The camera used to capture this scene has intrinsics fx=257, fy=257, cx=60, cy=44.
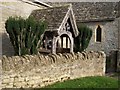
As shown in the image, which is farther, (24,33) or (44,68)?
(24,33)

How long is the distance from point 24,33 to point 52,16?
3.56m

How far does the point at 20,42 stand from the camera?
13.4 m

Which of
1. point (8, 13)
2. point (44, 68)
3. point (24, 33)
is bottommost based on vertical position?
point (44, 68)

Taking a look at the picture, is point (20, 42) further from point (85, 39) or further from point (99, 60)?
point (85, 39)

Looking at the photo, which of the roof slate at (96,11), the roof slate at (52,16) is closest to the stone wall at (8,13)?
the roof slate at (52,16)

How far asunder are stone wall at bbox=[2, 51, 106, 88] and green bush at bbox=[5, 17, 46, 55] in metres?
2.95

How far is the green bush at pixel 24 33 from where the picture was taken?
13.0 meters

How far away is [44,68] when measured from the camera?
9.85 m

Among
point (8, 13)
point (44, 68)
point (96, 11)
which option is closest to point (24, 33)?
point (8, 13)

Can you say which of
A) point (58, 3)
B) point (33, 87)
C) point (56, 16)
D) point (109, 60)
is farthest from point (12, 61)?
point (58, 3)

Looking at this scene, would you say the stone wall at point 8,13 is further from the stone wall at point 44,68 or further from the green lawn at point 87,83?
the green lawn at point 87,83

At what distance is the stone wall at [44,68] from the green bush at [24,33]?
2.95 m

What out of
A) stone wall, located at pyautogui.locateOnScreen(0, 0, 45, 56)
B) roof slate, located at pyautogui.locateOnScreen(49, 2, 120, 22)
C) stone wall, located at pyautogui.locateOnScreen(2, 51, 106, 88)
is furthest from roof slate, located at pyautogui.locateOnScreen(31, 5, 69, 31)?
roof slate, located at pyautogui.locateOnScreen(49, 2, 120, 22)

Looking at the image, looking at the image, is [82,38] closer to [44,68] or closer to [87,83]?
[87,83]
